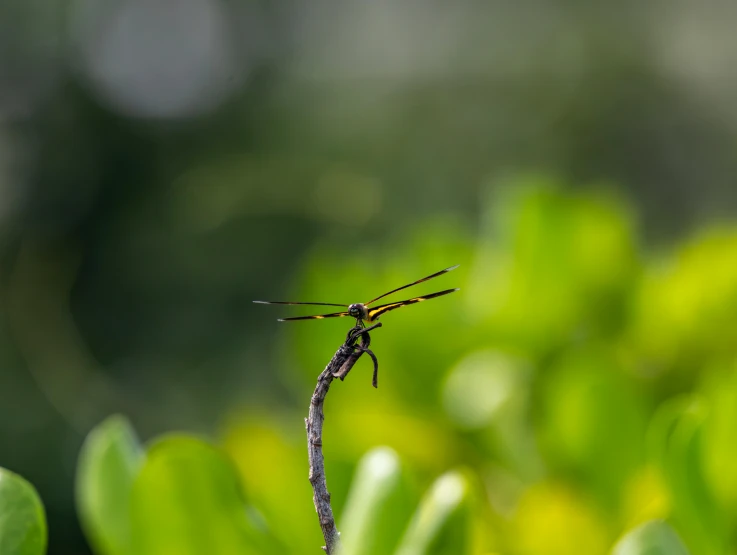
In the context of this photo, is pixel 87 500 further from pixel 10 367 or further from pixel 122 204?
pixel 122 204

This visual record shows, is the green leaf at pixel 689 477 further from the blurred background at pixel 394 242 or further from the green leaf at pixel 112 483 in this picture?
the green leaf at pixel 112 483

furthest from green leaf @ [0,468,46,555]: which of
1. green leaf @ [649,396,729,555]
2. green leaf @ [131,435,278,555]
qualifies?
green leaf @ [649,396,729,555]

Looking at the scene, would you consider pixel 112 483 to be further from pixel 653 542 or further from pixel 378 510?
pixel 653 542

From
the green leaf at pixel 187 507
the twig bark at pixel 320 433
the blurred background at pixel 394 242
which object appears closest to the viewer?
Result: the twig bark at pixel 320 433

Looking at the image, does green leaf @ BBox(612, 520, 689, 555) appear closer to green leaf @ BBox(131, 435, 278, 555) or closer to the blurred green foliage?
the blurred green foliage

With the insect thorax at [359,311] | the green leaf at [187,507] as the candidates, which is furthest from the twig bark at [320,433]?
the green leaf at [187,507]

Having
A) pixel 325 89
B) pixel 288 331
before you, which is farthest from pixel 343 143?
pixel 288 331

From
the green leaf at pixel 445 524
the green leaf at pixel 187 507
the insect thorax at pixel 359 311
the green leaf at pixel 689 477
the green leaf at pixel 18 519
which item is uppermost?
the insect thorax at pixel 359 311
